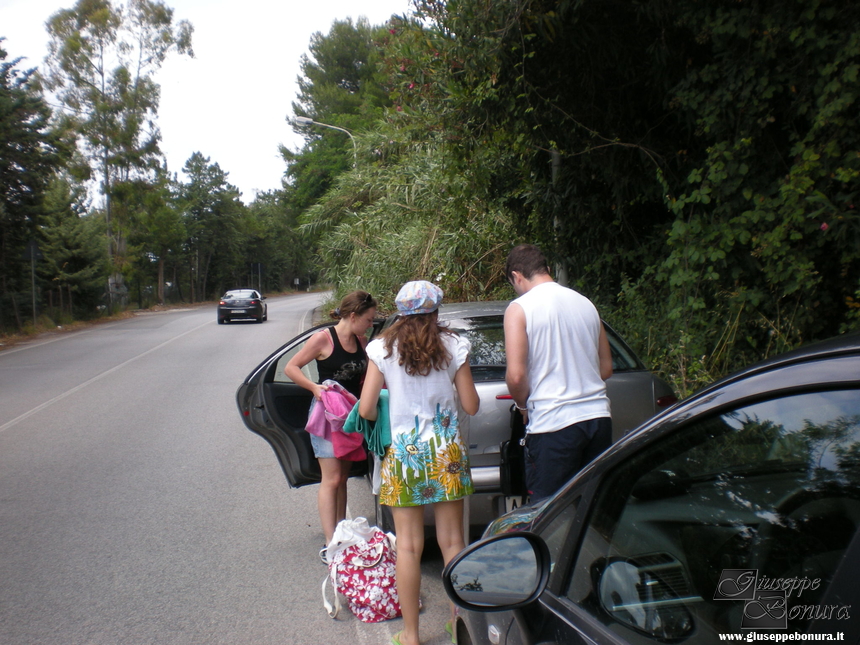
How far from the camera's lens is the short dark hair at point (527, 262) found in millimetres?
3754

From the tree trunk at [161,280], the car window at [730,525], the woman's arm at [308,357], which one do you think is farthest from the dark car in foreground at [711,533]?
the tree trunk at [161,280]

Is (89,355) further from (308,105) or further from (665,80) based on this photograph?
(308,105)

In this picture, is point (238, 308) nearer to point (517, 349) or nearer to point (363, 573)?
point (363, 573)

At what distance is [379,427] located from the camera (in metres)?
3.64

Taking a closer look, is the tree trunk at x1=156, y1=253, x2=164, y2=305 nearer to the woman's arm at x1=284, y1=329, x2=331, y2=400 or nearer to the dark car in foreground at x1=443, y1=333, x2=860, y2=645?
the woman's arm at x1=284, y1=329, x2=331, y2=400

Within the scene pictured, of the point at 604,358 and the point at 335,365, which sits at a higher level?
the point at 604,358

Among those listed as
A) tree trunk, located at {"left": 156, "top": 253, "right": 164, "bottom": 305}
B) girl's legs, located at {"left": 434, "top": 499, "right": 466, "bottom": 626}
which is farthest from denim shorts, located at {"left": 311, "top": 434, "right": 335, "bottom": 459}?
tree trunk, located at {"left": 156, "top": 253, "right": 164, "bottom": 305}

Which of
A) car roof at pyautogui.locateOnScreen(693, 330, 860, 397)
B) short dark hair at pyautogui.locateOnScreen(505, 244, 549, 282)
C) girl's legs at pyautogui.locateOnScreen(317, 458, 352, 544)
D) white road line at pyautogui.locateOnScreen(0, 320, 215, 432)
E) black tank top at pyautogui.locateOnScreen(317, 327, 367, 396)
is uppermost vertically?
short dark hair at pyautogui.locateOnScreen(505, 244, 549, 282)

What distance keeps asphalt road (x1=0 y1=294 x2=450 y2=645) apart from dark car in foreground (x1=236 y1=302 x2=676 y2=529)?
64 cm

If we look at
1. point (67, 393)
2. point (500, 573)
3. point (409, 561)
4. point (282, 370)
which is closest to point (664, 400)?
point (409, 561)

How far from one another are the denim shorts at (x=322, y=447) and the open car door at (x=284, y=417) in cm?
37

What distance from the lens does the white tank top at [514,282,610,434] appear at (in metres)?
3.55

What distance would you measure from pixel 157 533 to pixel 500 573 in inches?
167

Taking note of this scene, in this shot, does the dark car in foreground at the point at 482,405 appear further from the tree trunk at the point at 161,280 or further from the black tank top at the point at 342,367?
the tree trunk at the point at 161,280
